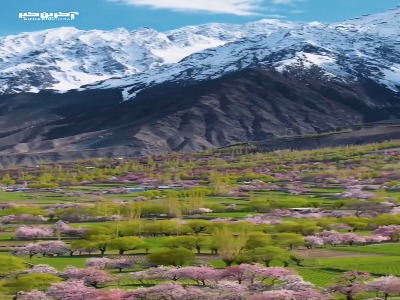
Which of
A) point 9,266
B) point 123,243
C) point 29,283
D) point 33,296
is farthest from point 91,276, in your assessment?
point 123,243

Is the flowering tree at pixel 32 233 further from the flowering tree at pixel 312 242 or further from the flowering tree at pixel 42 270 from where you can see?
the flowering tree at pixel 312 242

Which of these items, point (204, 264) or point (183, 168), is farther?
point (183, 168)

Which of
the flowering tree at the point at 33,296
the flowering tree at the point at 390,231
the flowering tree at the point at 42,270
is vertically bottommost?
the flowering tree at the point at 390,231


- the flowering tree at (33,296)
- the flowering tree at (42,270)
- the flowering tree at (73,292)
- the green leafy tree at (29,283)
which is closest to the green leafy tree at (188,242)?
the flowering tree at (42,270)

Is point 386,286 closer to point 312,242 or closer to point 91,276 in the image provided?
point 91,276

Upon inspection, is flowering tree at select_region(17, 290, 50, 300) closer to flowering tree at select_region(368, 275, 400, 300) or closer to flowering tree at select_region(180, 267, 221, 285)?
flowering tree at select_region(180, 267, 221, 285)

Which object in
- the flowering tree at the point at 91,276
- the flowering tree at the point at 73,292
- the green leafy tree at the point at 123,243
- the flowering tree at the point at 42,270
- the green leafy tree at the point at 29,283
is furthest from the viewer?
the green leafy tree at the point at 123,243

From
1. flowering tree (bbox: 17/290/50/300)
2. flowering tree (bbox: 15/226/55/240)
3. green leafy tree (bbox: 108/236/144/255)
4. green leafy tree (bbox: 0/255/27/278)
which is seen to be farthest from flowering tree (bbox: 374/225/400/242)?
flowering tree (bbox: 17/290/50/300)

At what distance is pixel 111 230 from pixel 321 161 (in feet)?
367

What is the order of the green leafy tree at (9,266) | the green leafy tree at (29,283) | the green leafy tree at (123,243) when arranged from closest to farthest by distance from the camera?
the green leafy tree at (29,283) → the green leafy tree at (9,266) → the green leafy tree at (123,243)

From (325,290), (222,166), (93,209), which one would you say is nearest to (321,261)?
(325,290)

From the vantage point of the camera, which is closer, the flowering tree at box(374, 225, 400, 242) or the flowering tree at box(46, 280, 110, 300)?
the flowering tree at box(46, 280, 110, 300)

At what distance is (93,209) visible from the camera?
76500mm

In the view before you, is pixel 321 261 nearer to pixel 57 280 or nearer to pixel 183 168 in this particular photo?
pixel 57 280
